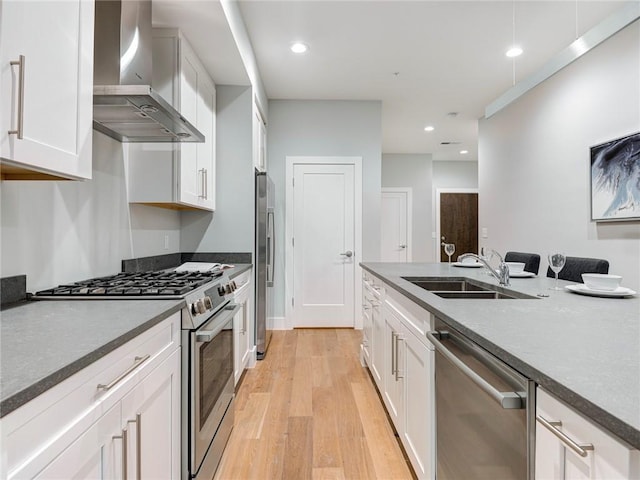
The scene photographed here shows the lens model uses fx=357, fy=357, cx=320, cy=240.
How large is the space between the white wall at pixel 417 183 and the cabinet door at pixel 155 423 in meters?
6.49

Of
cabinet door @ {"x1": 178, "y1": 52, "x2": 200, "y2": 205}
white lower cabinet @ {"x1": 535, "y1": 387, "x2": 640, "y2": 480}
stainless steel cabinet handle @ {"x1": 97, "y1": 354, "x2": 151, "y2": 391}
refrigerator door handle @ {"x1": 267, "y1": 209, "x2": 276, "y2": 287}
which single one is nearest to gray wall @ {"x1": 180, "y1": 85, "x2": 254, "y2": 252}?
refrigerator door handle @ {"x1": 267, "y1": 209, "x2": 276, "y2": 287}

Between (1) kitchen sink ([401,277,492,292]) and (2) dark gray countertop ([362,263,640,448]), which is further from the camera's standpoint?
(1) kitchen sink ([401,277,492,292])

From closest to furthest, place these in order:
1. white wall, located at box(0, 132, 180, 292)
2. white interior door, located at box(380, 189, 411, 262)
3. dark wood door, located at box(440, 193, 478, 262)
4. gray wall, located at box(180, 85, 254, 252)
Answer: white wall, located at box(0, 132, 180, 292) < gray wall, located at box(180, 85, 254, 252) < white interior door, located at box(380, 189, 411, 262) < dark wood door, located at box(440, 193, 478, 262)

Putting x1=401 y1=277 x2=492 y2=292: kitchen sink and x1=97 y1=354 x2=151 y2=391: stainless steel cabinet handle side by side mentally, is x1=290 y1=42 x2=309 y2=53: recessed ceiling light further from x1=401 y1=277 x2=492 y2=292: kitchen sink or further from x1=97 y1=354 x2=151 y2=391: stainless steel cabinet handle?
x1=97 y1=354 x2=151 y2=391: stainless steel cabinet handle

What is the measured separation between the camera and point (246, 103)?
10.6 feet

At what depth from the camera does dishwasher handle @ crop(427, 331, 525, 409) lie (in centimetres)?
81

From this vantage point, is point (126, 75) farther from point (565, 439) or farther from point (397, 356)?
point (565, 439)

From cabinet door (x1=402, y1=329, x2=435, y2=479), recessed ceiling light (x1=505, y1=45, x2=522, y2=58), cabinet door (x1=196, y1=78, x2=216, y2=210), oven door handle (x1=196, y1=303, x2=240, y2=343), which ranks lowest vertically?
cabinet door (x1=402, y1=329, x2=435, y2=479)

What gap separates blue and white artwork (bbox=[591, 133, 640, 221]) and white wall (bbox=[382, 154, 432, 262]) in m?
4.37

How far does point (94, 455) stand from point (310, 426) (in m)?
1.55

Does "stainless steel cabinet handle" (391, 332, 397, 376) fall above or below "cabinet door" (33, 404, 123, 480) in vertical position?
below

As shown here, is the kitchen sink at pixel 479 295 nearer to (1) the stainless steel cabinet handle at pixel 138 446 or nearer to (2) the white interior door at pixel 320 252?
(1) the stainless steel cabinet handle at pixel 138 446

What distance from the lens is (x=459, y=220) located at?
774 cm

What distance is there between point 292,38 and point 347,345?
3003 millimetres
